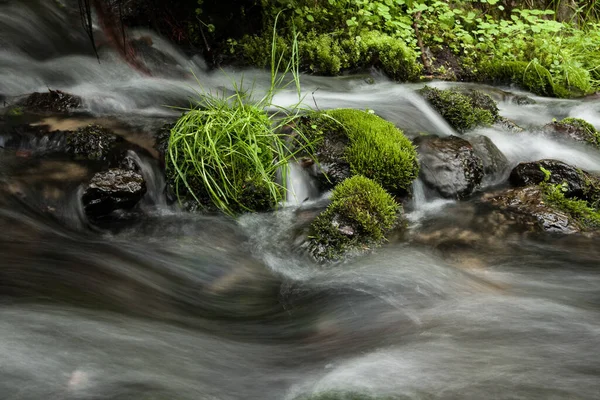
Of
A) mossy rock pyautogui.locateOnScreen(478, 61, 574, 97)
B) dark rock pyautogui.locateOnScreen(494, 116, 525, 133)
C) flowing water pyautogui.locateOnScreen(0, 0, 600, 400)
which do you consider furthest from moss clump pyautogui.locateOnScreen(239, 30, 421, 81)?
flowing water pyautogui.locateOnScreen(0, 0, 600, 400)

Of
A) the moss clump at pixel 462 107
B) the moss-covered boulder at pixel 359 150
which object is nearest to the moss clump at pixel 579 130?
the moss clump at pixel 462 107

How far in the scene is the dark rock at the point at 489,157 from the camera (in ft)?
16.8

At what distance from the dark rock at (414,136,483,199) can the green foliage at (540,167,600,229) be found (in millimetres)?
574

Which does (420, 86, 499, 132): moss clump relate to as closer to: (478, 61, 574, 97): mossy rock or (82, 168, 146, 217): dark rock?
(478, 61, 574, 97): mossy rock

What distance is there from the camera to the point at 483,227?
426 cm

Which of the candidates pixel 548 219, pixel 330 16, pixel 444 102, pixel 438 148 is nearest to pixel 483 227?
pixel 548 219

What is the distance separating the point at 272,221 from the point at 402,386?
204 centimetres

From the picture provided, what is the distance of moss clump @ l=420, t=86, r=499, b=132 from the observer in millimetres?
5961

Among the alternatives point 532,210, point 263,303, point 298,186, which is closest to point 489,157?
point 532,210

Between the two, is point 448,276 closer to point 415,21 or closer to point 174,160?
point 174,160

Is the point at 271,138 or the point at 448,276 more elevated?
the point at 271,138

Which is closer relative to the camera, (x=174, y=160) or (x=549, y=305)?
(x=549, y=305)

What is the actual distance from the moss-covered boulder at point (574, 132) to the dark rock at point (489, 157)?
3.14 ft

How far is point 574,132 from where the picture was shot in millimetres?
5945
